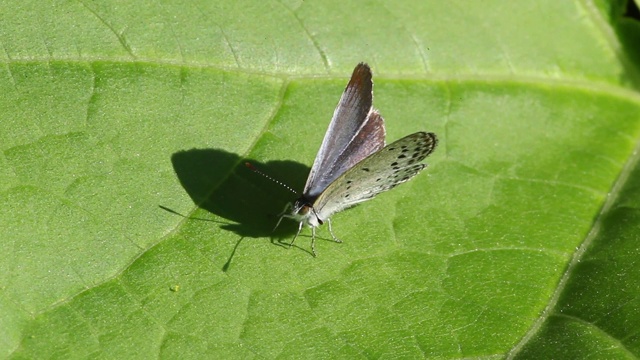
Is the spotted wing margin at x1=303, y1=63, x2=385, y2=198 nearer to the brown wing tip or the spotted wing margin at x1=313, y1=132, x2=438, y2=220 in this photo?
the brown wing tip

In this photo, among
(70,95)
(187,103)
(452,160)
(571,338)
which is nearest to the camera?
(571,338)

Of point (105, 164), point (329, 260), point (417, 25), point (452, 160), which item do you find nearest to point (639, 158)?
point (452, 160)

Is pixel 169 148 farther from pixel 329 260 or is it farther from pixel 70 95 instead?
pixel 329 260

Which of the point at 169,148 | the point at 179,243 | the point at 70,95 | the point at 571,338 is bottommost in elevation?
the point at 571,338

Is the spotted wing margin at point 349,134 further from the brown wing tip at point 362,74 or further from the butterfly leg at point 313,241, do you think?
the butterfly leg at point 313,241

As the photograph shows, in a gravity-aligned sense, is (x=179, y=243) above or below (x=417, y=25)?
below

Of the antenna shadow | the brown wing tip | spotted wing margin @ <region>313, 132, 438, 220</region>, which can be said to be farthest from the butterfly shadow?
the brown wing tip

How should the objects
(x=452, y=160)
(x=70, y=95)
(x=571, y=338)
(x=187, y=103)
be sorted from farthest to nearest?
(x=452, y=160) → (x=187, y=103) → (x=70, y=95) → (x=571, y=338)
